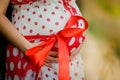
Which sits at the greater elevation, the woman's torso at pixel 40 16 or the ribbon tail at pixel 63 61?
the woman's torso at pixel 40 16

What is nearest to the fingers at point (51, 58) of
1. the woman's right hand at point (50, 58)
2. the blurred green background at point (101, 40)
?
the woman's right hand at point (50, 58)

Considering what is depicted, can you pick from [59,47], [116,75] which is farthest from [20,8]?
[116,75]

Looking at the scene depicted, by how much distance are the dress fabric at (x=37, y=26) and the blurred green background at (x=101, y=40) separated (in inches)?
5.9

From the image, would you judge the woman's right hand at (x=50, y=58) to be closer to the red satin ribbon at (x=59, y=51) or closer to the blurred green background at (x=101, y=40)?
the red satin ribbon at (x=59, y=51)

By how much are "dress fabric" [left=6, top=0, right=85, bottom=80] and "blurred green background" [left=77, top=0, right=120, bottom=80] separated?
0.15 metres

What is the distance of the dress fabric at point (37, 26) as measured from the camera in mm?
753

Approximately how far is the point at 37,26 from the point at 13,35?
0.26ft

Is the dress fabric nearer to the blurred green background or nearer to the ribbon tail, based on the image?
the ribbon tail

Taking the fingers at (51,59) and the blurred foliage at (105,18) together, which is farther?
the blurred foliage at (105,18)

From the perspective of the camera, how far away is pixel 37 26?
76 centimetres

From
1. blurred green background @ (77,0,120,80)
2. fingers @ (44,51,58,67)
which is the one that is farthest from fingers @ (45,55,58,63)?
blurred green background @ (77,0,120,80)

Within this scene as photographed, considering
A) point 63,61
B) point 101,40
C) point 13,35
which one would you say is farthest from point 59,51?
point 101,40

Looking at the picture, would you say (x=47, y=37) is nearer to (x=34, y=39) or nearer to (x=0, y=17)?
(x=34, y=39)

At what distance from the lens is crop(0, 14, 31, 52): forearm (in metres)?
0.72
